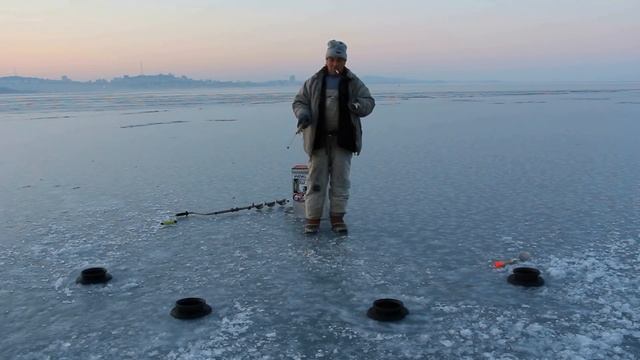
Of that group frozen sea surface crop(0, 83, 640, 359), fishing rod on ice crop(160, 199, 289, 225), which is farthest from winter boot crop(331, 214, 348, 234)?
fishing rod on ice crop(160, 199, 289, 225)

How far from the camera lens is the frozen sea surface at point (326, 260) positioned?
3168 mm

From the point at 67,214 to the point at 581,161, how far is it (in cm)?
780

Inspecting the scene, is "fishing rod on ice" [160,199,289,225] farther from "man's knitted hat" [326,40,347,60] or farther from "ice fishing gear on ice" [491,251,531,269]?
"ice fishing gear on ice" [491,251,531,269]

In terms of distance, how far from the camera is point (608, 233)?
520 centimetres

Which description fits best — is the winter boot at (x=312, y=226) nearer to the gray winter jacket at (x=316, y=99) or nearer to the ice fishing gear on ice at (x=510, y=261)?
the gray winter jacket at (x=316, y=99)

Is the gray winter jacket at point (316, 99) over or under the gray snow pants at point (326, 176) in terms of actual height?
→ over

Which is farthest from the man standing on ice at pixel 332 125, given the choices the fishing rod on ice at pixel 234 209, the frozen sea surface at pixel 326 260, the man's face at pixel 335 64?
the fishing rod on ice at pixel 234 209

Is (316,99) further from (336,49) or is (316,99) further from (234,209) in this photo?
(234,209)

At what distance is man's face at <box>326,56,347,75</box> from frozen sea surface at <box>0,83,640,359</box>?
1537 mm

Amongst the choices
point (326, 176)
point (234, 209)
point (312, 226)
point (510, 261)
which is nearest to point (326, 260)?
point (312, 226)

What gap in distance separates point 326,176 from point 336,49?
1.24 m

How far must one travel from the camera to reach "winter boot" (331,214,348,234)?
5.48 m

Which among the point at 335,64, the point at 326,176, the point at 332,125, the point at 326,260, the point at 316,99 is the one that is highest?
the point at 335,64

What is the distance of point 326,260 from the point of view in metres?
4.64
